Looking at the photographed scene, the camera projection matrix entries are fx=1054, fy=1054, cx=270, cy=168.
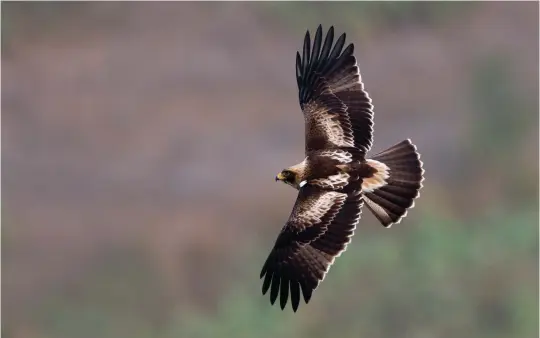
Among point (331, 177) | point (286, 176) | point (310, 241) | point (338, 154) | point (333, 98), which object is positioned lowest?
point (310, 241)

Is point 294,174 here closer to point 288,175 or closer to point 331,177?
point 288,175

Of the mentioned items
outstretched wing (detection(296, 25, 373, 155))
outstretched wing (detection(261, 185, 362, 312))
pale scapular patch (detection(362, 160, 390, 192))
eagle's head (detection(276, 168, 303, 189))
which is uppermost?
outstretched wing (detection(296, 25, 373, 155))

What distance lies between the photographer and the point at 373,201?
8.90 metres

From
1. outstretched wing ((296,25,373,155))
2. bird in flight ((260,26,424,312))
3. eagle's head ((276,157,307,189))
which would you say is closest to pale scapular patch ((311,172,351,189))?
bird in flight ((260,26,424,312))

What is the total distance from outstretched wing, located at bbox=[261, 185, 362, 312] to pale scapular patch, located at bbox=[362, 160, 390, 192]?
198 millimetres

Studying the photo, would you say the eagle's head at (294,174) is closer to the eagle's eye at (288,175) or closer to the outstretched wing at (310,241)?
the eagle's eye at (288,175)

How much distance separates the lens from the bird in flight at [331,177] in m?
8.62

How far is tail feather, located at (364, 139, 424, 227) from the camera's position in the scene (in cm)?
887

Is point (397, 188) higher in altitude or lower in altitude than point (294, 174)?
higher

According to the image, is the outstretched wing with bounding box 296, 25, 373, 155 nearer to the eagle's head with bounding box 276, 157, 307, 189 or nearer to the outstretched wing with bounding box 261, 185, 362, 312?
the eagle's head with bounding box 276, 157, 307, 189

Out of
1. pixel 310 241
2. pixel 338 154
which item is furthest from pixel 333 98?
pixel 310 241

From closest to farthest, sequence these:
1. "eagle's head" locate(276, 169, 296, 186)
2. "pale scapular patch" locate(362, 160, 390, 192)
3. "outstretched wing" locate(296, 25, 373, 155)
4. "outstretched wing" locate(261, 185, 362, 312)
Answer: "outstretched wing" locate(261, 185, 362, 312)
"eagle's head" locate(276, 169, 296, 186)
"pale scapular patch" locate(362, 160, 390, 192)
"outstretched wing" locate(296, 25, 373, 155)

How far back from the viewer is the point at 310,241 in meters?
8.64

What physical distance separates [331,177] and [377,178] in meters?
0.43
